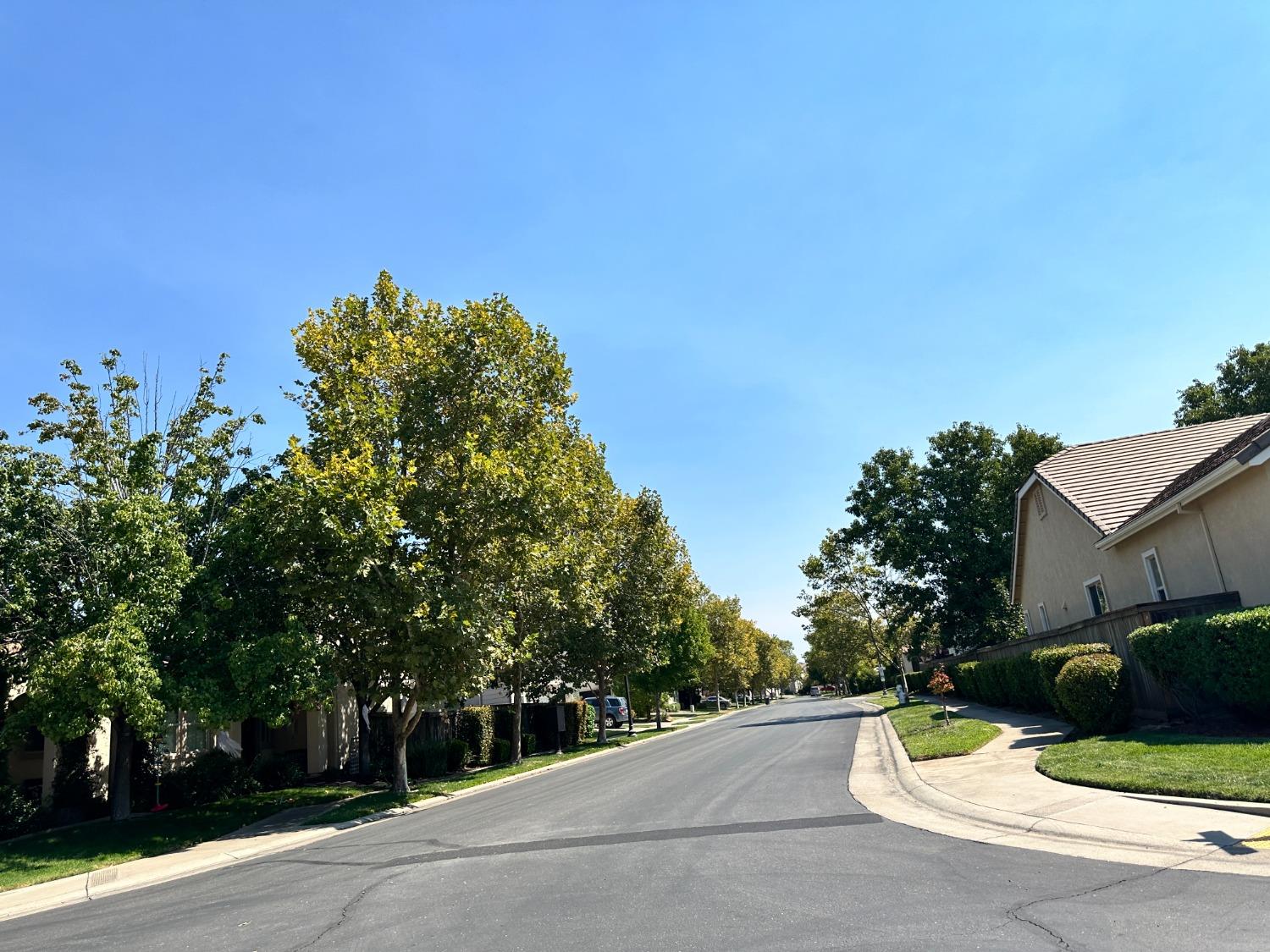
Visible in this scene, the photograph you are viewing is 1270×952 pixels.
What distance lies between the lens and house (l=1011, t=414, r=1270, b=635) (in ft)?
46.9

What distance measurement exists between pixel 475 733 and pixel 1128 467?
22084 mm

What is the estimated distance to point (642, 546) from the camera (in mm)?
34906

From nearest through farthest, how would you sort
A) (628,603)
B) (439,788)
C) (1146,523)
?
(1146,523), (439,788), (628,603)

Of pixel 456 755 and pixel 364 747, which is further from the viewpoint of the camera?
pixel 456 755

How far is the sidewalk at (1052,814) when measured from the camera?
6633 mm

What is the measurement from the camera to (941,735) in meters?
17.8

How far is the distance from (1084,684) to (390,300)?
1853 centimetres

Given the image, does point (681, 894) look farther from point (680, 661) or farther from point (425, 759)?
point (680, 661)

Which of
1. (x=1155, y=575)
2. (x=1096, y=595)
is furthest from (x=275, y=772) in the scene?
(x=1096, y=595)

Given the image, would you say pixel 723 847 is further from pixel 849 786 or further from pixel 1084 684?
pixel 1084 684

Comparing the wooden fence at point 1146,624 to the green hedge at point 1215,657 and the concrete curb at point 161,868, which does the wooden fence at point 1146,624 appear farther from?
the concrete curb at point 161,868

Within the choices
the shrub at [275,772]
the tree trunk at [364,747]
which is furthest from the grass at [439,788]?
the shrub at [275,772]

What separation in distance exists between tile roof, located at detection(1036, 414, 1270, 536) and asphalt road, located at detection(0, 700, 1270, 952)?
1225 centimetres

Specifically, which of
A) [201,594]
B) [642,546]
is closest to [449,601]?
[201,594]
